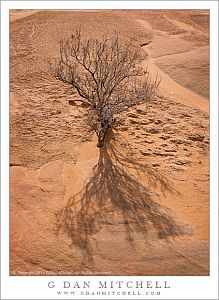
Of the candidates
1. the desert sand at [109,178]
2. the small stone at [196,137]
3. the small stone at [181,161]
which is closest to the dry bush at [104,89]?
the desert sand at [109,178]

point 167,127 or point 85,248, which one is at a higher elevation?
point 167,127

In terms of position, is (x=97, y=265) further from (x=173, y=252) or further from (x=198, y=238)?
(x=198, y=238)

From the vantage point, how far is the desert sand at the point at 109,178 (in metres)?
5.50

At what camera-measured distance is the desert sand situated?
550cm

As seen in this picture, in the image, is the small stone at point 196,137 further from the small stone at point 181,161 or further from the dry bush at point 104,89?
→ the dry bush at point 104,89

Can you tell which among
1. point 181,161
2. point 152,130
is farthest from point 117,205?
point 152,130

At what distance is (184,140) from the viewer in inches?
275

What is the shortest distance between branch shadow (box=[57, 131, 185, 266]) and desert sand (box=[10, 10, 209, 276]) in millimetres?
15

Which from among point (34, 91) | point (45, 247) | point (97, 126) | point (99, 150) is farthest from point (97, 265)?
point (34, 91)

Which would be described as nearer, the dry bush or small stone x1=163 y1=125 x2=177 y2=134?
the dry bush

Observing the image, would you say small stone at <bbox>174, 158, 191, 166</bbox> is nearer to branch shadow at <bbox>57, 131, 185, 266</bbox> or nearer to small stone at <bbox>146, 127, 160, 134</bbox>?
branch shadow at <bbox>57, 131, 185, 266</bbox>

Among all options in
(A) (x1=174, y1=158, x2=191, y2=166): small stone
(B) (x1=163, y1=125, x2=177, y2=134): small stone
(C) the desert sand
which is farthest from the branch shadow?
(B) (x1=163, y1=125, x2=177, y2=134): small stone

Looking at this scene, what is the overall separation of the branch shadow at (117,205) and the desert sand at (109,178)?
0.05 ft

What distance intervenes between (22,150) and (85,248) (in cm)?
208
